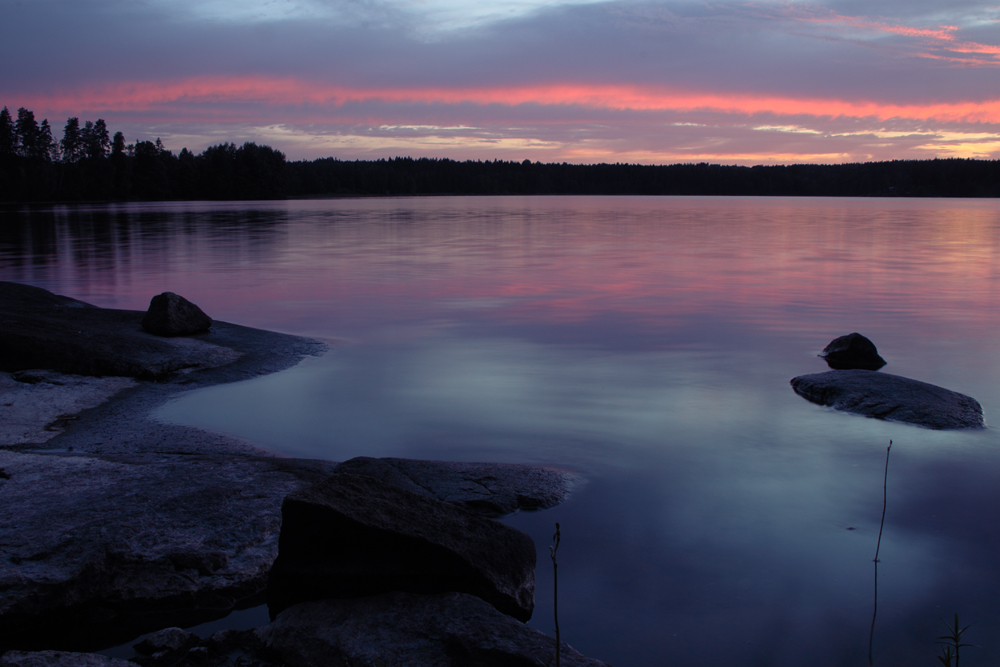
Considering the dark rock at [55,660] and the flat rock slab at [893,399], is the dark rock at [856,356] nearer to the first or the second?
the flat rock slab at [893,399]

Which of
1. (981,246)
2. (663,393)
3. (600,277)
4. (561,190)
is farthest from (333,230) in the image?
(561,190)

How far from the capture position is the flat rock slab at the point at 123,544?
3.88 meters

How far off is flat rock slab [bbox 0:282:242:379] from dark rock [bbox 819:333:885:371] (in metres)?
8.64

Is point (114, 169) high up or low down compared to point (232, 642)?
up

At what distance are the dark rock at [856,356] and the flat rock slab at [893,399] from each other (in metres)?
1.51

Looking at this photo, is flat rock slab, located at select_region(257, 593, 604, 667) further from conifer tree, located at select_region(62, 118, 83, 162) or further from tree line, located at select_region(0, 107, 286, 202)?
conifer tree, located at select_region(62, 118, 83, 162)

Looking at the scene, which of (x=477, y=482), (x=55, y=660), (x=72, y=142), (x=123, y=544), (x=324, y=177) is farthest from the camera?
(x=324, y=177)

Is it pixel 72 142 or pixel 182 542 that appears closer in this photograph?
pixel 182 542

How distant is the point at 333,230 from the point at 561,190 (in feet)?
510

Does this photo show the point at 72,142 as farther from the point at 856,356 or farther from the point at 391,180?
the point at 856,356

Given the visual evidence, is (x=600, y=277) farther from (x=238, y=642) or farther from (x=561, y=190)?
(x=561, y=190)

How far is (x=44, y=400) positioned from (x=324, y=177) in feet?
524

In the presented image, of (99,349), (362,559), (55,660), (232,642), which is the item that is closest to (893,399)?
(362,559)

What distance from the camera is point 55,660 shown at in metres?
3.22
